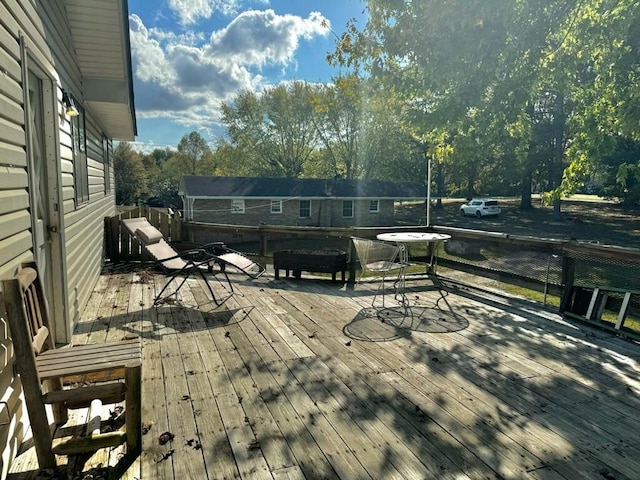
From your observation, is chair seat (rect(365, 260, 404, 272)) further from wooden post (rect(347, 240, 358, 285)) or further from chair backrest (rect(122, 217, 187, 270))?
chair backrest (rect(122, 217, 187, 270))

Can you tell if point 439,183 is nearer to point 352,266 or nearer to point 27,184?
point 352,266

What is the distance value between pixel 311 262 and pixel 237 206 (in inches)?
618

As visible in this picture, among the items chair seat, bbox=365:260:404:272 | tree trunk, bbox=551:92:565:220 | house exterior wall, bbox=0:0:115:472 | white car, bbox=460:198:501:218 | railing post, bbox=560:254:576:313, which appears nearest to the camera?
house exterior wall, bbox=0:0:115:472

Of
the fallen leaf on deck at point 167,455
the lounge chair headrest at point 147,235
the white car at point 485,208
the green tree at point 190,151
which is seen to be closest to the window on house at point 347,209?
the white car at point 485,208

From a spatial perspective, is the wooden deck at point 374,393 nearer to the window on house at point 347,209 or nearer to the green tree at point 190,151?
the window on house at point 347,209

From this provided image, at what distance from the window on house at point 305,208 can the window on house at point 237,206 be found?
3.30 m

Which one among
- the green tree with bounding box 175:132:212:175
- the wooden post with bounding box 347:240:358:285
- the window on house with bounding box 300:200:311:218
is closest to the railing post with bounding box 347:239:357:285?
the wooden post with bounding box 347:240:358:285

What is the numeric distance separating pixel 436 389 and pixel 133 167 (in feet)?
124

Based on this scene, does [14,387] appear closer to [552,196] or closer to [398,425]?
[398,425]

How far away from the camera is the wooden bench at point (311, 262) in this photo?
6211 mm

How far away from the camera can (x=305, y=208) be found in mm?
22969

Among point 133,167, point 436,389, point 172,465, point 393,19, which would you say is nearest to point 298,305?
point 436,389

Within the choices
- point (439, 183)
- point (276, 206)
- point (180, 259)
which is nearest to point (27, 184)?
point (180, 259)

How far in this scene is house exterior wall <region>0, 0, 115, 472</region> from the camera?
2180 millimetres
